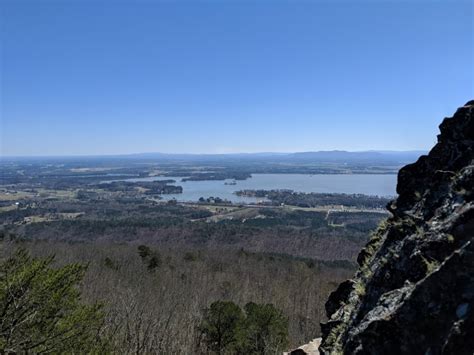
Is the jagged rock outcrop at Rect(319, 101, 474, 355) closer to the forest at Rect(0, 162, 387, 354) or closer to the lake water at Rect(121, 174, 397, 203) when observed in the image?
the forest at Rect(0, 162, 387, 354)

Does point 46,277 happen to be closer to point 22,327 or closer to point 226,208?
point 22,327

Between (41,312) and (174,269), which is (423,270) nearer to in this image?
(41,312)

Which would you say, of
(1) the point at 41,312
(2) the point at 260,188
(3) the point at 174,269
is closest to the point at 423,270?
(1) the point at 41,312

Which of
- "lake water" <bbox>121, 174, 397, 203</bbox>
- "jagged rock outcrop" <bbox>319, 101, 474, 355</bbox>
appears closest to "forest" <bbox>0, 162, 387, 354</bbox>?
"jagged rock outcrop" <bbox>319, 101, 474, 355</bbox>

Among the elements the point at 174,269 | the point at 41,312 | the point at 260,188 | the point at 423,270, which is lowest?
the point at 260,188

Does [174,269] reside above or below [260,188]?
above

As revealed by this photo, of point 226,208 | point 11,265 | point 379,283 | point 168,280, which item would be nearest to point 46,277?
point 11,265

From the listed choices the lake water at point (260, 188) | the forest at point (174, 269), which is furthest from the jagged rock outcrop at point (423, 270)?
the lake water at point (260, 188)

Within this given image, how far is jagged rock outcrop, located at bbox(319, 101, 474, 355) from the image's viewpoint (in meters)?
2.80

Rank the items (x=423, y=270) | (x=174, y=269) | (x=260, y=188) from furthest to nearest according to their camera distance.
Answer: (x=260, y=188) → (x=174, y=269) → (x=423, y=270)

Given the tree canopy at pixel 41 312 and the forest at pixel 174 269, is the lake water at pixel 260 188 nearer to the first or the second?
the forest at pixel 174 269

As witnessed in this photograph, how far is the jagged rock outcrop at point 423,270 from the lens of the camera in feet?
9.20

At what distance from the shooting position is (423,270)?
3.28 m

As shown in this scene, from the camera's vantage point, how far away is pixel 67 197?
129m
